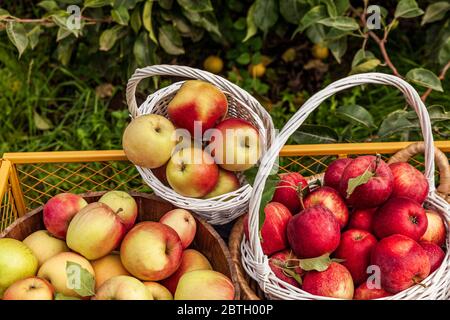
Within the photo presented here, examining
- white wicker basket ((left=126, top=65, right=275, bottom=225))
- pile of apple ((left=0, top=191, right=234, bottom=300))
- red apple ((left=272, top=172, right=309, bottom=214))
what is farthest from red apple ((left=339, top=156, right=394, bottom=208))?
pile of apple ((left=0, top=191, right=234, bottom=300))

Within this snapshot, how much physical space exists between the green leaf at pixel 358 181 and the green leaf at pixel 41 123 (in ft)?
4.94

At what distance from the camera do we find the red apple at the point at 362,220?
4.94 ft

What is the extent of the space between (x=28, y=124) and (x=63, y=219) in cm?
123

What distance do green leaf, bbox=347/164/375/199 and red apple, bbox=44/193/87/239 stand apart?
625 mm

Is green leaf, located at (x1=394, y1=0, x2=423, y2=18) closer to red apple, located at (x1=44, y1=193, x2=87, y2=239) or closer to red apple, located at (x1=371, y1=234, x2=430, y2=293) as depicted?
red apple, located at (x1=371, y1=234, x2=430, y2=293)

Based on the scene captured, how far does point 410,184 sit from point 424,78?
50cm

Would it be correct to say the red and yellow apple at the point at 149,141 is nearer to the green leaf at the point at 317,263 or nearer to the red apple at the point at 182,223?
the red apple at the point at 182,223

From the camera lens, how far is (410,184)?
4.94 ft

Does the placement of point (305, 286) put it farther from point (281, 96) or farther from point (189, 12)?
point (281, 96)

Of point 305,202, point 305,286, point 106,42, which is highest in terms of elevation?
point 106,42

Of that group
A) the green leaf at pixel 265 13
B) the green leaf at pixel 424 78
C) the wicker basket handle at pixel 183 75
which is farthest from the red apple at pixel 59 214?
the green leaf at pixel 265 13

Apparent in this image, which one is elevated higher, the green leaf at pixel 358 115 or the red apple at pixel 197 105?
the red apple at pixel 197 105

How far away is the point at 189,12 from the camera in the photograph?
2340 millimetres
